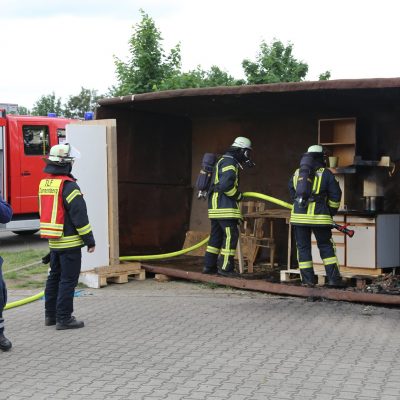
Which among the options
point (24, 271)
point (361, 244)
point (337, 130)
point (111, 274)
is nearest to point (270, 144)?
point (337, 130)

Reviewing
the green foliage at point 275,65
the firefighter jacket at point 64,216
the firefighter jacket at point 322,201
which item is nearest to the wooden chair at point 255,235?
the firefighter jacket at point 322,201

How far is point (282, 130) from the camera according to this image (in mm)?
10867

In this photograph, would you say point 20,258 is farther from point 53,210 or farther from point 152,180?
point 53,210

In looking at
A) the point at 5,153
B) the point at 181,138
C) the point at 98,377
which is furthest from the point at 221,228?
the point at 5,153

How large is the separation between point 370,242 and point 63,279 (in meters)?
4.05

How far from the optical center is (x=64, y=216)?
22.2 ft

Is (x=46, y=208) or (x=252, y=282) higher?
(x=46, y=208)

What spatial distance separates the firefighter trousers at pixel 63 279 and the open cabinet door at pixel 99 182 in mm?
2304

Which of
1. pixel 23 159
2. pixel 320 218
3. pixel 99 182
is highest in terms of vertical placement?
pixel 23 159

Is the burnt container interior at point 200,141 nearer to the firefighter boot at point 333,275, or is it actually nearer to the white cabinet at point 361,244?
the white cabinet at point 361,244

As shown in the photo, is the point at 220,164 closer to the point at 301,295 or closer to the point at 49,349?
the point at 301,295

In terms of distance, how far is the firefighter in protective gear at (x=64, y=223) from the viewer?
22.1ft

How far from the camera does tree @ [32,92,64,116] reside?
43088 mm

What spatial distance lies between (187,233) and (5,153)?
4435 mm
